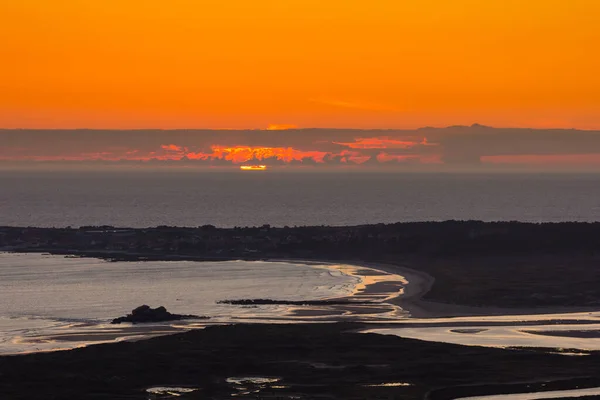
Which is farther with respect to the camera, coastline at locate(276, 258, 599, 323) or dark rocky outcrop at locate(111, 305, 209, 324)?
coastline at locate(276, 258, 599, 323)

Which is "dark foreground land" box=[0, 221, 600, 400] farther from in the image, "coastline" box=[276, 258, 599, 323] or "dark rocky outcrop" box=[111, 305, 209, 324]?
"dark rocky outcrop" box=[111, 305, 209, 324]

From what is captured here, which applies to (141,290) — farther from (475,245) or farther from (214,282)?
(475,245)

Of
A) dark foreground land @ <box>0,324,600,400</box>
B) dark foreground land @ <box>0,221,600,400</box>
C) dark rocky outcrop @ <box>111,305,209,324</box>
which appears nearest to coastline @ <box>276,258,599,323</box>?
dark foreground land @ <box>0,221,600,400</box>

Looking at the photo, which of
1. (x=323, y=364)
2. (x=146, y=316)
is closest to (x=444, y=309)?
(x=146, y=316)

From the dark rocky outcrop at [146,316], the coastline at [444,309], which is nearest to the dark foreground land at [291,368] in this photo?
the dark rocky outcrop at [146,316]

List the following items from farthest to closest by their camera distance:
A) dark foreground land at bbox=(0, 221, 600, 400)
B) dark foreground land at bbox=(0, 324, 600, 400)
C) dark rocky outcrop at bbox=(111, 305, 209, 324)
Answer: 1. dark rocky outcrop at bbox=(111, 305, 209, 324)
2. dark foreground land at bbox=(0, 221, 600, 400)
3. dark foreground land at bbox=(0, 324, 600, 400)

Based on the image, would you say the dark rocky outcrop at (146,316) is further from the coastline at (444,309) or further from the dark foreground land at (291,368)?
the coastline at (444,309)

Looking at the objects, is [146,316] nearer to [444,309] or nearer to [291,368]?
[291,368]

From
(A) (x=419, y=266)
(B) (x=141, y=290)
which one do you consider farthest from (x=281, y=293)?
(A) (x=419, y=266)
